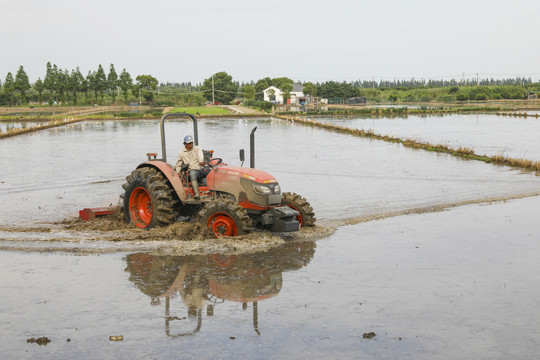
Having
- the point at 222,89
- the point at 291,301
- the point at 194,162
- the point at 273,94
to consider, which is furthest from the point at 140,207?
the point at 222,89

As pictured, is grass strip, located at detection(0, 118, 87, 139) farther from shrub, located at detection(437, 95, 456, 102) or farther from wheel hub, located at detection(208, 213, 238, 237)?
shrub, located at detection(437, 95, 456, 102)

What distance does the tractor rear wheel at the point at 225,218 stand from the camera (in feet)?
35.5

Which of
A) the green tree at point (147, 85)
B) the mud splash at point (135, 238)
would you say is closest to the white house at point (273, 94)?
the green tree at point (147, 85)

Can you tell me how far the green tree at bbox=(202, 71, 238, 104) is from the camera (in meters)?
134

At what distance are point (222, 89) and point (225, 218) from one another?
12801cm

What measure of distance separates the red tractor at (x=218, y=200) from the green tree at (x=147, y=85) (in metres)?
126

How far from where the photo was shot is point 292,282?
30.0 feet

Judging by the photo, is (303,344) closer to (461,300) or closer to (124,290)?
(461,300)

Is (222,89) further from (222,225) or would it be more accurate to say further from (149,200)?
(222,225)

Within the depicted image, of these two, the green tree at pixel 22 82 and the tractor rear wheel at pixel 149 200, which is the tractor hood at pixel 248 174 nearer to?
Result: the tractor rear wheel at pixel 149 200

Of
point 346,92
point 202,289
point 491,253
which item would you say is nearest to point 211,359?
point 202,289

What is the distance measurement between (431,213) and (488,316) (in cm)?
760

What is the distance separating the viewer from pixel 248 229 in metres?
10.9

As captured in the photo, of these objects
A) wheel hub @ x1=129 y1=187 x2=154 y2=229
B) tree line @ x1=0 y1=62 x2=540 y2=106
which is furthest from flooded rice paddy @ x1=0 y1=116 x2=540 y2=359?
tree line @ x1=0 y1=62 x2=540 y2=106
